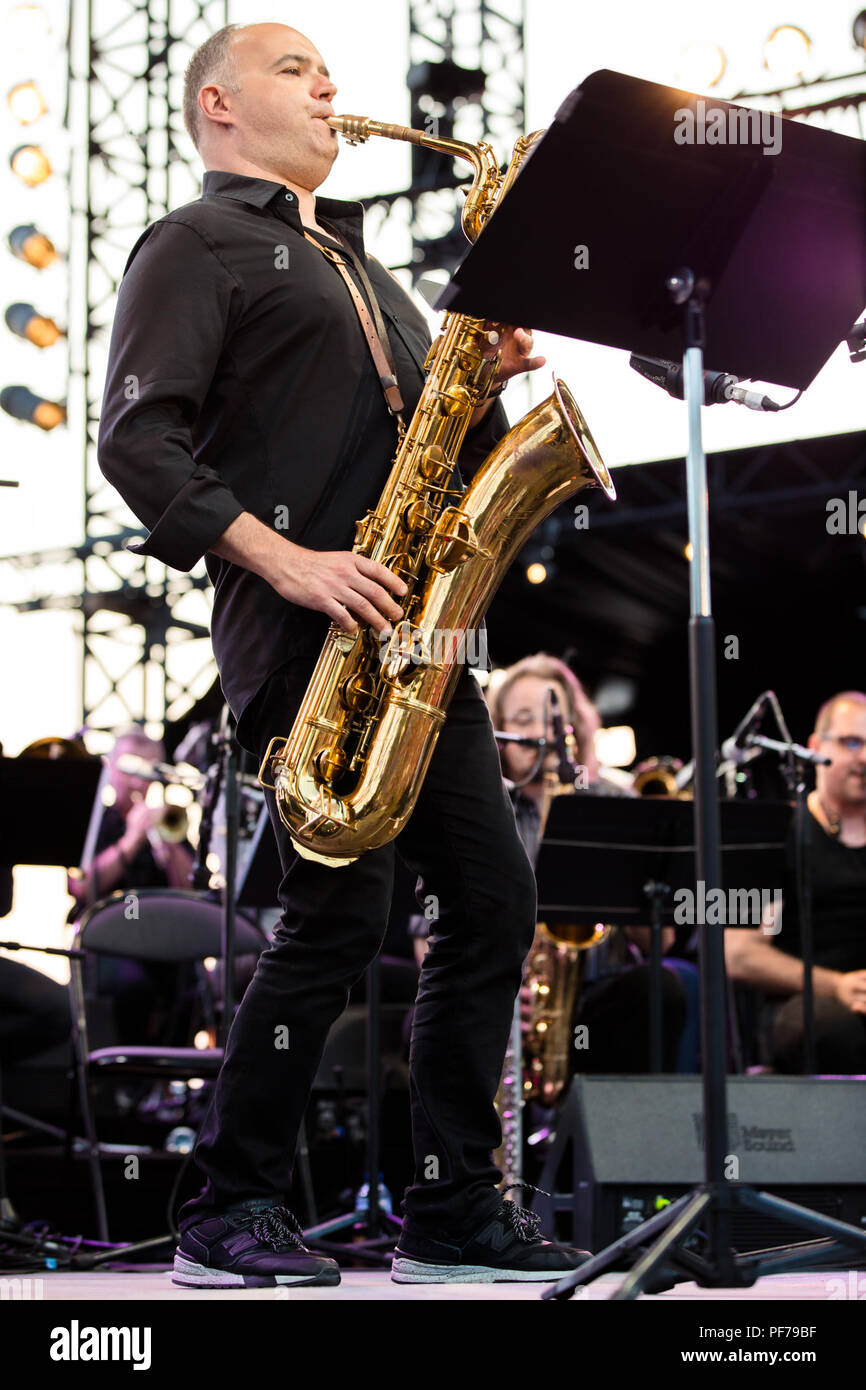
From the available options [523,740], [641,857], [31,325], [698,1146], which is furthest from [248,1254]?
[31,325]

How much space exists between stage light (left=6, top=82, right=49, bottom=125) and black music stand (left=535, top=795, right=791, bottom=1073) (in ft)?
30.0

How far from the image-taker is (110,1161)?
20.7 feet

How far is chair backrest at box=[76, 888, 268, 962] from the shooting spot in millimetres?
5586

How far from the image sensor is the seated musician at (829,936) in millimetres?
Result: 5691

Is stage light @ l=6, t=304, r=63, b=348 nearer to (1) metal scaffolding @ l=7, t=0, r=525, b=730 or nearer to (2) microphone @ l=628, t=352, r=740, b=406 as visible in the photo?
(1) metal scaffolding @ l=7, t=0, r=525, b=730

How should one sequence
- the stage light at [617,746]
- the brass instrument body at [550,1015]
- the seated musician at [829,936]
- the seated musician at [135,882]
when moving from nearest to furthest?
the seated musician at [829,936], the brass instrument body at [550,1015], the seated musician at [135,882], the stage light at [617,746]

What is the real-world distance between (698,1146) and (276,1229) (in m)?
2.04

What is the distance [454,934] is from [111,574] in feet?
30.7

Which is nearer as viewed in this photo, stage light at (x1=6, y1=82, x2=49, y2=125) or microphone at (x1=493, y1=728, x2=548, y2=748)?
microphone at (x1=493, y1=728, x2=548, y2=748)

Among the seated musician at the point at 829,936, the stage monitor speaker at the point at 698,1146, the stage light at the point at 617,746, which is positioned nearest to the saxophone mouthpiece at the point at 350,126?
the stage monitor speaker at the point at 698,1146

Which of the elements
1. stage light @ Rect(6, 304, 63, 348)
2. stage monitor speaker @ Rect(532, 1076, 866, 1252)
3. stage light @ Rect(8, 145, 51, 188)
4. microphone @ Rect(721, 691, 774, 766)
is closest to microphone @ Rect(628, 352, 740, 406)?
stage monitor speaker @ Rect(532, 1076, 866, 1252)

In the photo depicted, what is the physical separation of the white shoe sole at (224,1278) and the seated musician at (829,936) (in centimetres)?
319

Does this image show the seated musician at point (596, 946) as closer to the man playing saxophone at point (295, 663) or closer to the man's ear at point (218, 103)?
the man playing saxophone at point (295, 663)
